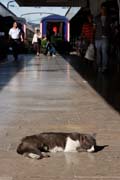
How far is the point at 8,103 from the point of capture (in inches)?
418

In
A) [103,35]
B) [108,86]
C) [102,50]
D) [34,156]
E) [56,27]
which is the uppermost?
[103,35]

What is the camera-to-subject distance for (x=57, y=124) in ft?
27.2

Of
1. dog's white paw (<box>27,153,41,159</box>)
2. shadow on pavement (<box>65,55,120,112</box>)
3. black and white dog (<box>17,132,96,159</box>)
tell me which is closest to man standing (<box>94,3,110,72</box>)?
shadow on pavement (<box>65,55,120,112</box>)

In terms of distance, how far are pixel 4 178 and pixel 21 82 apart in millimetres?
9743

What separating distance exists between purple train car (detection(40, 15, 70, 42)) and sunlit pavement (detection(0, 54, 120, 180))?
111 ft

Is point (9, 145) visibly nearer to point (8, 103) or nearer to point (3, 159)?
point (3, 159)

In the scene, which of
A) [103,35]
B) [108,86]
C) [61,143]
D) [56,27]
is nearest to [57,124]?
[61,143]

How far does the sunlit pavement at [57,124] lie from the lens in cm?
575

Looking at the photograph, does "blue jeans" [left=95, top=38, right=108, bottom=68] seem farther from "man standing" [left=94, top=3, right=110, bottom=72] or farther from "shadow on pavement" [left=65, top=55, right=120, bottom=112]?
"shadow on pavement" [left=65, top=55, right=120, bottom=112]

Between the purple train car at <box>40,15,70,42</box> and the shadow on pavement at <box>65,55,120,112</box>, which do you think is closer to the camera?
the shadow on pavement at <box>65,55,120,112</box>

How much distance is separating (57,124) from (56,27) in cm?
4193

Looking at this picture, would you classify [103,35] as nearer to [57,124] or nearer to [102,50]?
[102,50]

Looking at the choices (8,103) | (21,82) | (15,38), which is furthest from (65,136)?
(15,38)

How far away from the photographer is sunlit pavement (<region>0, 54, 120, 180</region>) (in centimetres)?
575
